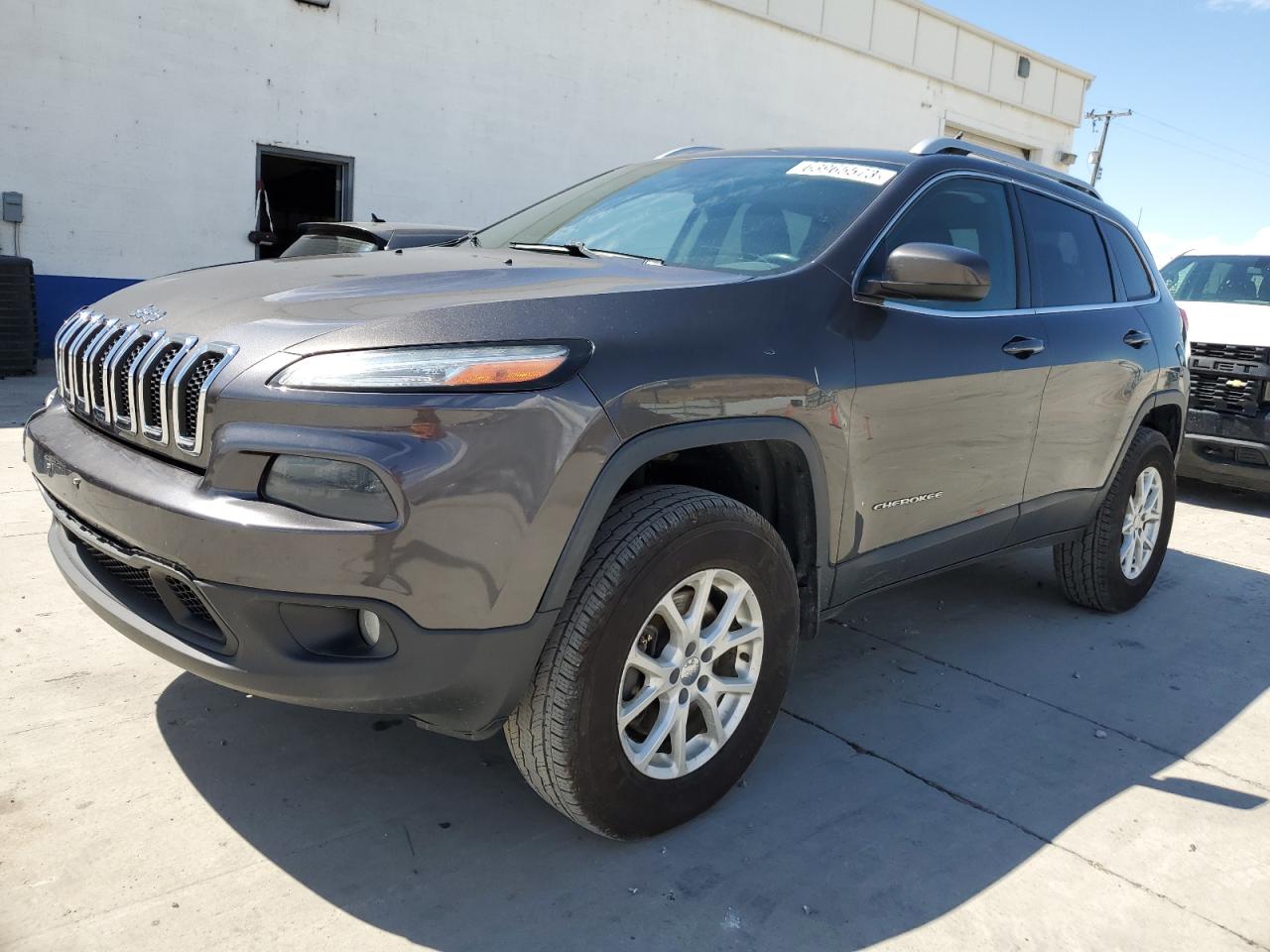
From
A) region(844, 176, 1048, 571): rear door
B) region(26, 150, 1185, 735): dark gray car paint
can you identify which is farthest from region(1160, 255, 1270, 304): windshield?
region(26, 150, 1185, 735): dark gray car paint

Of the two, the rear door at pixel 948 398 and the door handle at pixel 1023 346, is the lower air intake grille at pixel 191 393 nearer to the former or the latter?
the rear door at pixel 948 398

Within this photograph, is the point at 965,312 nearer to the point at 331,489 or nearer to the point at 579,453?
the point at 579,453

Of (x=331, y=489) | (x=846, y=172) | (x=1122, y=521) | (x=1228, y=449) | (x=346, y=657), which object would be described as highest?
(x=846, y=172)

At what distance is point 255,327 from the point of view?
210 cm

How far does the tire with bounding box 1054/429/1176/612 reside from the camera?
4.30 metres

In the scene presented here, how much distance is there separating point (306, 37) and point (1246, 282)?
931 centimetres

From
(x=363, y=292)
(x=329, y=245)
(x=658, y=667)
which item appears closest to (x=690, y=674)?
(x=658, y=667)

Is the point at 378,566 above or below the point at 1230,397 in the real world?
above

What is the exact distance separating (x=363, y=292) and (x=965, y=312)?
192 centimetres

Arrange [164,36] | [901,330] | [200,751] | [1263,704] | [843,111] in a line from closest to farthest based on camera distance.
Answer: [200,751] → [901,330] → [1263,704] → [164,36] → [843,111]

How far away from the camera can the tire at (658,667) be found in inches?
85.2

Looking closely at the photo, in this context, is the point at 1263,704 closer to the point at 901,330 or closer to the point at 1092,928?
the point at 1092,928

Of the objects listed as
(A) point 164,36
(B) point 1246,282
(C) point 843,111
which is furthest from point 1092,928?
(C) point 843,111

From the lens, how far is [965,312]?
3227 millimetres
